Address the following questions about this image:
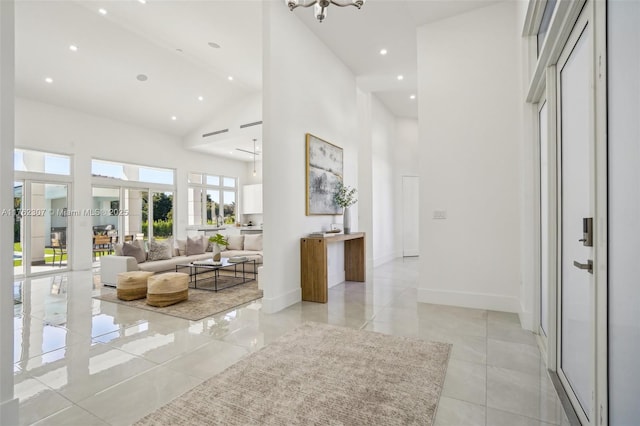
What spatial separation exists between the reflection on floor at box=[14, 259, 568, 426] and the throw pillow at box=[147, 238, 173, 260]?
1.55m

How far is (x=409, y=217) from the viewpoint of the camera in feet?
30.6

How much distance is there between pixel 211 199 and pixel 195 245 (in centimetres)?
439

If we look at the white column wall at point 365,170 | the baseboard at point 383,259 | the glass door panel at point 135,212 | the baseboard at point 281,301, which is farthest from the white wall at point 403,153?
the glass door panel at point 135,212

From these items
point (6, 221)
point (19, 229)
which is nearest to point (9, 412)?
point (6, 221)

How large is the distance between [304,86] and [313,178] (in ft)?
4.39

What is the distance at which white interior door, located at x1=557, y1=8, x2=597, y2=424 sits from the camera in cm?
169

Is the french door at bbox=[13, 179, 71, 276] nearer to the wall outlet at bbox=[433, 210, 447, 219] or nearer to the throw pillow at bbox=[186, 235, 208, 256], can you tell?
the throw pillow at bbox=[186, 235, 208, 256]

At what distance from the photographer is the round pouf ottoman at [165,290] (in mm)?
4227

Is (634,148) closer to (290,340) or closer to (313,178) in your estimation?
(290,340)

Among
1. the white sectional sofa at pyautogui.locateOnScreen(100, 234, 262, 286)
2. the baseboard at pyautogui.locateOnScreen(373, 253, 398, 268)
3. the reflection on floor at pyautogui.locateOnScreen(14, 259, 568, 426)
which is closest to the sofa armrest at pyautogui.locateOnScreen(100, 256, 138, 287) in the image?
the white sectional sofa at pyautogui.locateOnScreen(100, 234, 262, 286)

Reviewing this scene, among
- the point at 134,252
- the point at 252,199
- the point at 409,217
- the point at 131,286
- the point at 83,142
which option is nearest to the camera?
the point at 131,286

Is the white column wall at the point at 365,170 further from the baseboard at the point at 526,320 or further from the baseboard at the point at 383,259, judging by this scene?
the baseboard at the point at 526,320

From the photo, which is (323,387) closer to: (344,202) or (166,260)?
(344,202)

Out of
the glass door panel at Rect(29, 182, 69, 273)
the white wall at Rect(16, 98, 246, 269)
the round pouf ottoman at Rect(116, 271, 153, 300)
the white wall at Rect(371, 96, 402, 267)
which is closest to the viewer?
the round pouf ottoman at Rect(116, 271, 153, 300)
